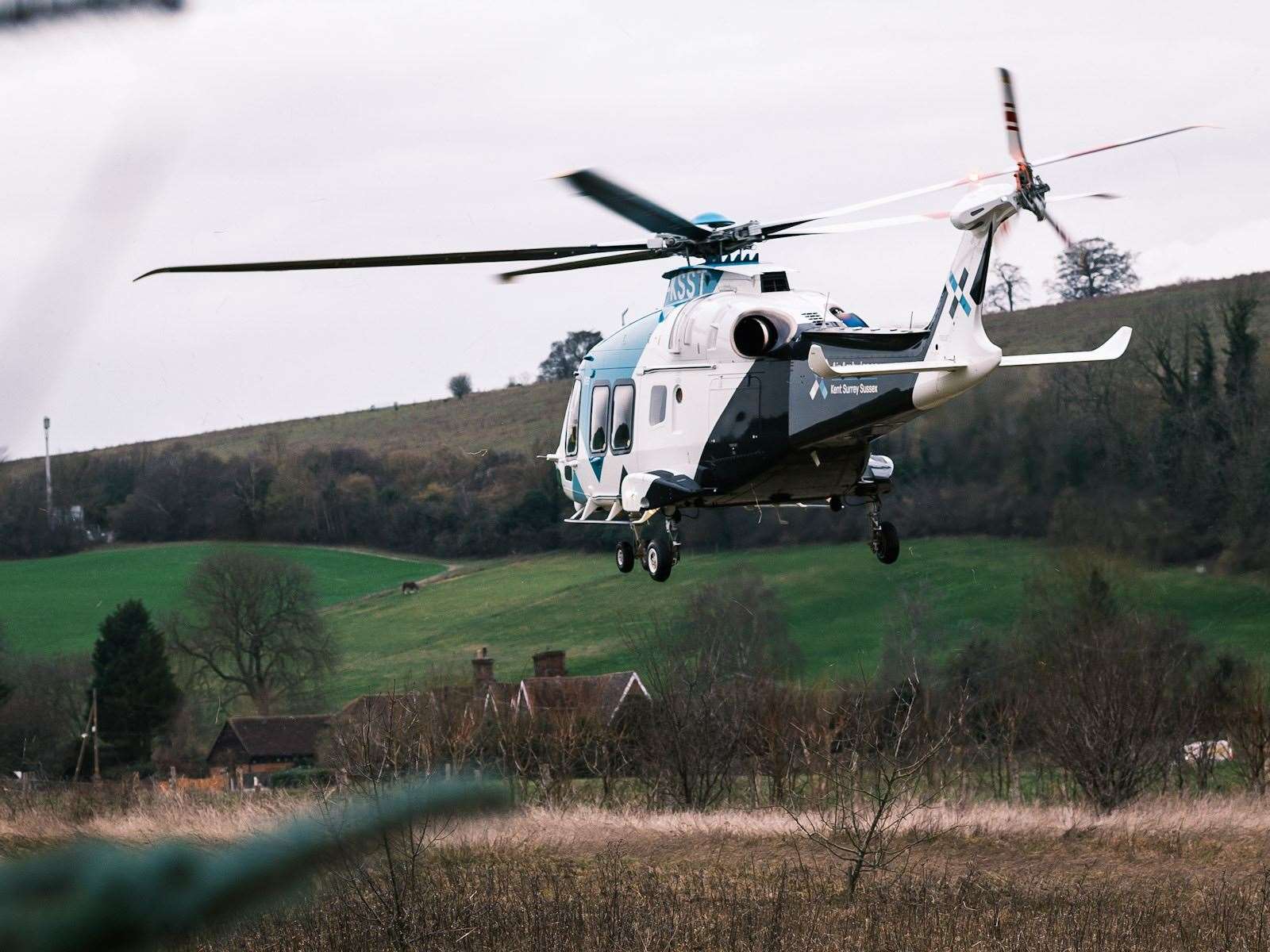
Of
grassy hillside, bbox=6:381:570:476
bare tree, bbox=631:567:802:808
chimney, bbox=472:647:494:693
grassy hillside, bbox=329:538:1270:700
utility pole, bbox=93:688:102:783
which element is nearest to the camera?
utility pole, bbox=93:688:102:783

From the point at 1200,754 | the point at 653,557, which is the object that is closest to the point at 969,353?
the point at 653,557

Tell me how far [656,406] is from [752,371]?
2073 mm

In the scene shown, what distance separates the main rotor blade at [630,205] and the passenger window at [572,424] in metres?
2.92

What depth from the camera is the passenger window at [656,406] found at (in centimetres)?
2175

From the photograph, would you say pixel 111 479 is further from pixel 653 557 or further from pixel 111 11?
pixel 653 557

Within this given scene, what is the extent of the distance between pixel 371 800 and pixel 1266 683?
5982 centimetres

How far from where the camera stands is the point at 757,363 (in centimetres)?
2023

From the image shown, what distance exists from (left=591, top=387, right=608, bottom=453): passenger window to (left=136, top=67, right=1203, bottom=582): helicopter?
0.04 metres

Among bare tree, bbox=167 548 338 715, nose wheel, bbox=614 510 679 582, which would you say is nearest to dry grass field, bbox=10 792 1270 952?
bare tree, bbox=167 548 338 715

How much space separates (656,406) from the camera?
21906mm

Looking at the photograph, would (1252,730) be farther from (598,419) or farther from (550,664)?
(598,419)

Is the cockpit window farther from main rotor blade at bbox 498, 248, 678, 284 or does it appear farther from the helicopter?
main rotor blade at bbox 498, 248, 678, 284

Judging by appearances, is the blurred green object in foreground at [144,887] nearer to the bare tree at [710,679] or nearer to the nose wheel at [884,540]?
the nose wheel at [884,540]

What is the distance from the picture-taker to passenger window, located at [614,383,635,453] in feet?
73.7
